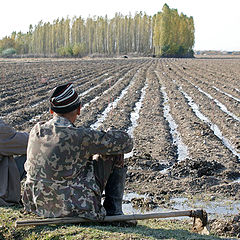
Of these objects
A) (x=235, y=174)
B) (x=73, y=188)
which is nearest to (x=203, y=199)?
(x=235, y=174)

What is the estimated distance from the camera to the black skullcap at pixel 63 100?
3422mm

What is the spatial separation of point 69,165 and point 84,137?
0.79ft

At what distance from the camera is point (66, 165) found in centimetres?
333

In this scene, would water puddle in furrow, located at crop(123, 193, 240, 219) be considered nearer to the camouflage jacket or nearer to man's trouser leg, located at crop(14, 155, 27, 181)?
man's trouser leg, located at crop(14, 155, 27, 181)

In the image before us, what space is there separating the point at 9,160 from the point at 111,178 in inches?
36.2

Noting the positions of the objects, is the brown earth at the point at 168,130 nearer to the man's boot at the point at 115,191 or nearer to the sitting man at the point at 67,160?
the man's boot at the point at 115,191

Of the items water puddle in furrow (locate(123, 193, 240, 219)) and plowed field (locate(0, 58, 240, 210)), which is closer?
water puddle in furrow (locate(123, 193, 240, 219))

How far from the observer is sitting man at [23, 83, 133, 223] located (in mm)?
3316

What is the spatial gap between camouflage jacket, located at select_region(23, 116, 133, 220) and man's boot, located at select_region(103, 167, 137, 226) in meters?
0.23

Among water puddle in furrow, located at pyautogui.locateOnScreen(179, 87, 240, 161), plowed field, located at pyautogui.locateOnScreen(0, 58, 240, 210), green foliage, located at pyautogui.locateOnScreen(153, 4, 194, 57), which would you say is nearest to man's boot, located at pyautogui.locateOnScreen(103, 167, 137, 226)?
plowed field, located at pyautogui.locateOnScreen(0, 58, 240, 210)

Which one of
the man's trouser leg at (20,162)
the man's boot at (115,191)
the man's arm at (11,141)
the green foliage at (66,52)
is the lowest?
the man's boot at (115,191)

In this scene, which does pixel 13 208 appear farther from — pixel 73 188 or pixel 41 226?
pixel 73 188

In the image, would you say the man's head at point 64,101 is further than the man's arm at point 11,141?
No

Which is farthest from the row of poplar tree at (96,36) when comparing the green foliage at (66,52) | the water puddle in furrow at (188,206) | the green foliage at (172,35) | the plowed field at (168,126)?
the water puddle in furrow at (188,206)
